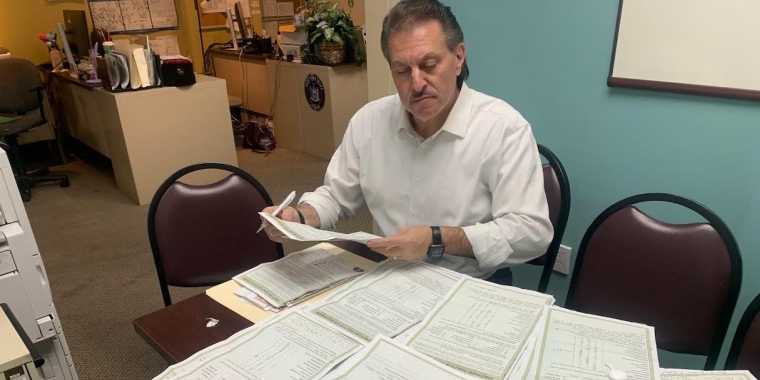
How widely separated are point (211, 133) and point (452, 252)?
9.77 ft

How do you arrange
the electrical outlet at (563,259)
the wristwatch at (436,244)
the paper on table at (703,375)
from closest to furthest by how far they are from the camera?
the paper on table at (703,375), the wristwatch at (436,244), the electrical outlet at (563,259)

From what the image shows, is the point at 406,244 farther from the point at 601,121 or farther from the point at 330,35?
the point at 330,35

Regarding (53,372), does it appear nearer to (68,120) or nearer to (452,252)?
(452,252)

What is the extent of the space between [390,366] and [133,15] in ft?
18.1

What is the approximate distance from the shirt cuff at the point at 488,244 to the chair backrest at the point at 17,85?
13.6 feet

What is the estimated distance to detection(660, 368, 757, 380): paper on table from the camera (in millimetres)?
836

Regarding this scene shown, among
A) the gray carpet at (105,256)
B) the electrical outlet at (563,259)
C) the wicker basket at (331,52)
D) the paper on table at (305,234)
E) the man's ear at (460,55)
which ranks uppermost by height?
the man's ear at (460,55)

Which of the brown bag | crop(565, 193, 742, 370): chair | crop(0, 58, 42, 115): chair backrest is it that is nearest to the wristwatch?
crop(565, 193, 742, 370): chair

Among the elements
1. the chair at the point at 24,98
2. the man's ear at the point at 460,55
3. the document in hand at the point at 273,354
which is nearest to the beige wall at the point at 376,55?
the man's ear at the point at 460,55

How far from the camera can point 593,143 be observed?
1.71m

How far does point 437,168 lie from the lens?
4.50ft

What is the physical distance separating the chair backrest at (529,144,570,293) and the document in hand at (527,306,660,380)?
62 centimetres

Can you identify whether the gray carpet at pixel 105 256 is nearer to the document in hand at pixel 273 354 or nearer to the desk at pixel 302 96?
the desk at pixel 302 96

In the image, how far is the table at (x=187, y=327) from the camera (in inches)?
38.2
